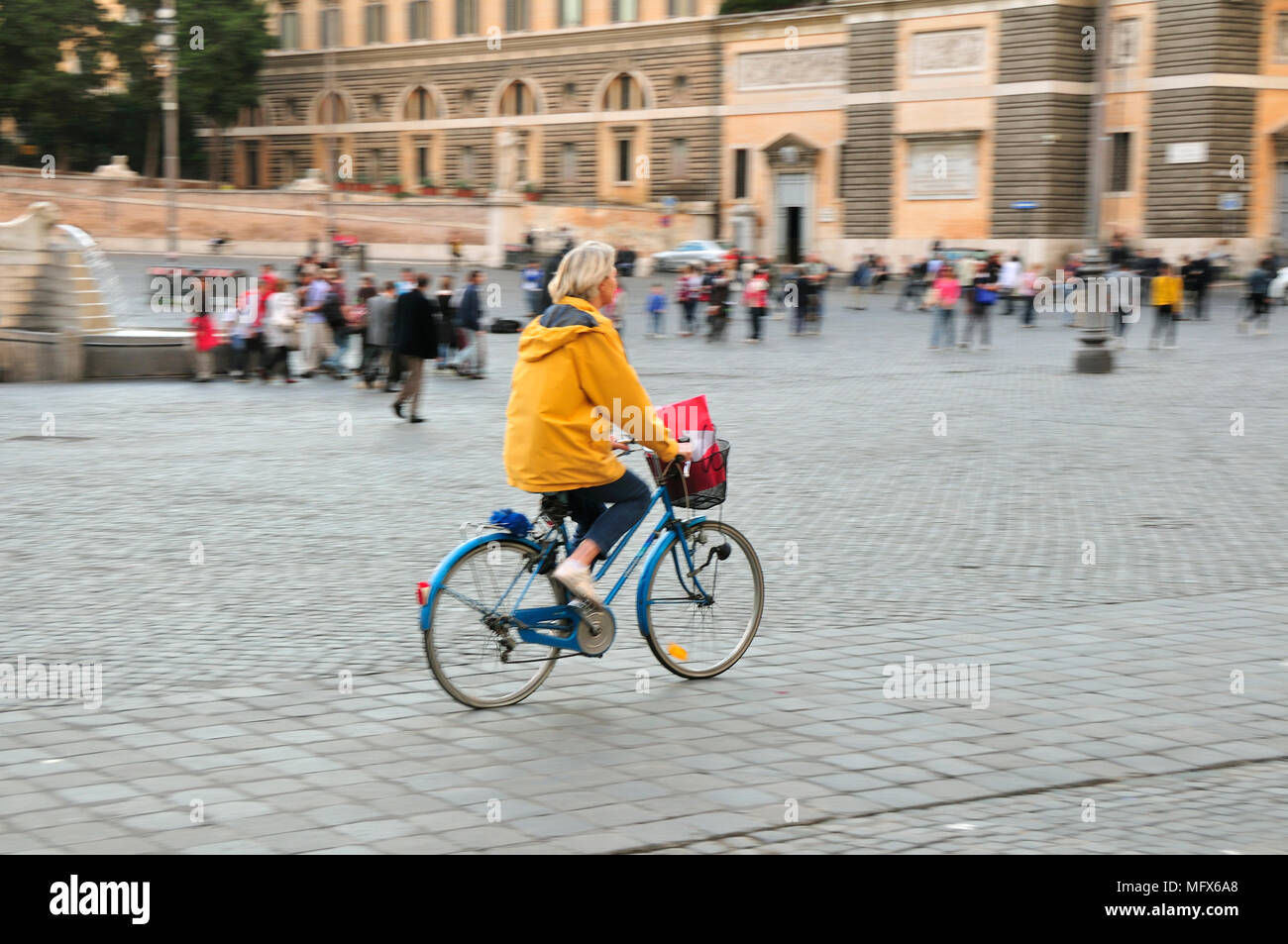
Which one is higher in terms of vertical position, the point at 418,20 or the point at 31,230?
the point at 418,20

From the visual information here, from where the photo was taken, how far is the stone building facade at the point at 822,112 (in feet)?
159

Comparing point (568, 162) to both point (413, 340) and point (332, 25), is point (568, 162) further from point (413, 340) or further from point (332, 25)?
point (413, 340)

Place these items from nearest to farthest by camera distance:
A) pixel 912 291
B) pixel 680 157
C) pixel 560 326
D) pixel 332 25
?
pixel 560 326 < pixel 912 291 < pixel 680 157 < pixel 332 25

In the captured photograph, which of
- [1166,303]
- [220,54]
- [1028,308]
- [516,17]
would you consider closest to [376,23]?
[220,54]

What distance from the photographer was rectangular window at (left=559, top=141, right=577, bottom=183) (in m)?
68.2

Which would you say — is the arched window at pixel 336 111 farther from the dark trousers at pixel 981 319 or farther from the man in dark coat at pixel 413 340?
the man in dark coat at pixel 413 340

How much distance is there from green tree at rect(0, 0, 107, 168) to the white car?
99.9 ft

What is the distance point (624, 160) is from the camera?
2613 inches

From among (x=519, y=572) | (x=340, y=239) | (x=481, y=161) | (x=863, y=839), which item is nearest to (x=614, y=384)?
(x=519, y=572)

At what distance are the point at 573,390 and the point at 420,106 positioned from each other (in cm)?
7065

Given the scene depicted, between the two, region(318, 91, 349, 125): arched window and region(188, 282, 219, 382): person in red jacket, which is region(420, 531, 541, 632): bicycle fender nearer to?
region(188, 282, 219, 382): person in red jacket

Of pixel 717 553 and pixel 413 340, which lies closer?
pixel 717 553
